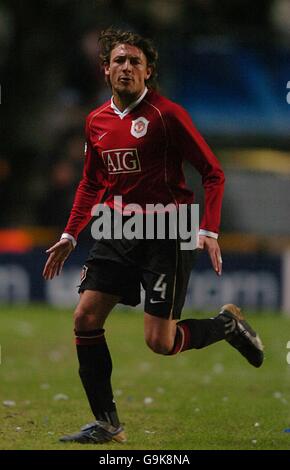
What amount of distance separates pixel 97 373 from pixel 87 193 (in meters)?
1.02

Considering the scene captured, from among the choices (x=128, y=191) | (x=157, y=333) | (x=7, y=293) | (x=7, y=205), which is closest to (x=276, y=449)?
(x=157, y=333)

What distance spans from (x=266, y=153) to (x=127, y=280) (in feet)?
26.4

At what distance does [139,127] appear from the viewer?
646 cm

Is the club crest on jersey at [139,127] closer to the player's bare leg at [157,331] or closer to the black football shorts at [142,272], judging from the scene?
the black football shorts at [142,272]

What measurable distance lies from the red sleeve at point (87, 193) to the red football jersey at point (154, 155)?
0.13 meters

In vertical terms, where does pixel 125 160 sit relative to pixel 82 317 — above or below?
above

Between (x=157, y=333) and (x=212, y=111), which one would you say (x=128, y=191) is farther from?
(x=212, y=111)

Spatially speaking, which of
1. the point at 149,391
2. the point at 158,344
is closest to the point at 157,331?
the point at 158,344

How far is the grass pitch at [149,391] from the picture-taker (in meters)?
6.70

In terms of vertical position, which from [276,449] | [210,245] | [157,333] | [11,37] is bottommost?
[276,449]

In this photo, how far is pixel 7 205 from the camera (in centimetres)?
1457

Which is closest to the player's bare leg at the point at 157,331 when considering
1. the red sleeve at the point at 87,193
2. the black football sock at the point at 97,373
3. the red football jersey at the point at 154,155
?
the black football sock at the point at 97,373

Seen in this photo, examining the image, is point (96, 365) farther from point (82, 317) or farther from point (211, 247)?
point (211, 247)

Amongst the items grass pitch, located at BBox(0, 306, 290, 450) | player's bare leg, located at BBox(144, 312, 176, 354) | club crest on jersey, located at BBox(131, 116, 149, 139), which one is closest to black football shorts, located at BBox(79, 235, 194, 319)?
player's bare leg, located at BBox(144, 312, 176, 354)
